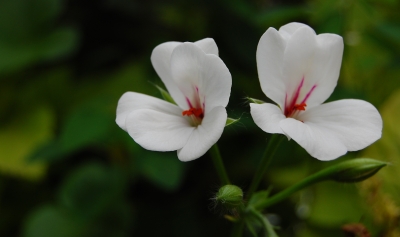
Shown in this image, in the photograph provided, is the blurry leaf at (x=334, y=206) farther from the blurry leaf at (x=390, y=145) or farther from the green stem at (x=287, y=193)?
the green stem at (x=287, y=193)

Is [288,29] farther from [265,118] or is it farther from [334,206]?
[334,206]

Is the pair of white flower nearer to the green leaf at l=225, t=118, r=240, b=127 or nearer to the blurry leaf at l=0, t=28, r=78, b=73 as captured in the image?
the green leaf at l=225, t=118, r=240, b=127

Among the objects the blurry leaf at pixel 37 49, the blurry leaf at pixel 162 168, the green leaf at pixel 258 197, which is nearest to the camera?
the green leaf at pixel 258 197

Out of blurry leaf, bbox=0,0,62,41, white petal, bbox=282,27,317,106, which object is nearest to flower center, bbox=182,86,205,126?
white petal, bbox=282,27,317,106

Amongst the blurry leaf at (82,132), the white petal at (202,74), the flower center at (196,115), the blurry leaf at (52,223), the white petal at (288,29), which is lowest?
the blurry leaf at (52,223)

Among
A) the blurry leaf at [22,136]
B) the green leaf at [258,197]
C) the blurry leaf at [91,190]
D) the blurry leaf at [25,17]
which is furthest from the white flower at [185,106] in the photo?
the blurry leaf at [25,17]

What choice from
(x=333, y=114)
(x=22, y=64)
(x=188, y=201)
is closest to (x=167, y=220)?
(x=188, y=201)
